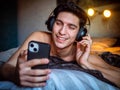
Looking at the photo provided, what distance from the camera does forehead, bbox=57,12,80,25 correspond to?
1.08m

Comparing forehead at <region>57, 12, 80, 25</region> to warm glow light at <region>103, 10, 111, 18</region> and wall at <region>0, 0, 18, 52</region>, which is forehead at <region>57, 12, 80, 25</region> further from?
wall at <region>0, 0, 18, 52</region>

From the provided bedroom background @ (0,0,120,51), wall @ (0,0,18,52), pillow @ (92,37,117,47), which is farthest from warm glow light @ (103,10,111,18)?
wall @ (0,0,18,52)

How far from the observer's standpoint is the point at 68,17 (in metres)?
1.08

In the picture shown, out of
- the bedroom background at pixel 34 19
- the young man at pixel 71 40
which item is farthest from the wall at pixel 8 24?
the young man at pixel 71 40

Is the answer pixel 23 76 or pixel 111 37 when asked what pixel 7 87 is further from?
pixel 111 37

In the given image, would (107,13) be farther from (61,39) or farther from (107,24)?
(61,39)

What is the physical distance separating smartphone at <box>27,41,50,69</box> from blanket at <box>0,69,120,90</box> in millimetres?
57

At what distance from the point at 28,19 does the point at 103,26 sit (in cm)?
140

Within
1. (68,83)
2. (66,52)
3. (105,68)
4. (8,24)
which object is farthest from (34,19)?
(68,83)

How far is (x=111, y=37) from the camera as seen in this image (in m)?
2.56

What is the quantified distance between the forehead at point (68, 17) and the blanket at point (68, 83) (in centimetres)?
41

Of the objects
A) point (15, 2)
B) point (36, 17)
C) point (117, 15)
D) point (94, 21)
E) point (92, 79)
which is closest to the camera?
point (92, 79)

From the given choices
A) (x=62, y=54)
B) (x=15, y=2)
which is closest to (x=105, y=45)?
(x=62, y=54)

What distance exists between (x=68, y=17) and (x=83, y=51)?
186mm
